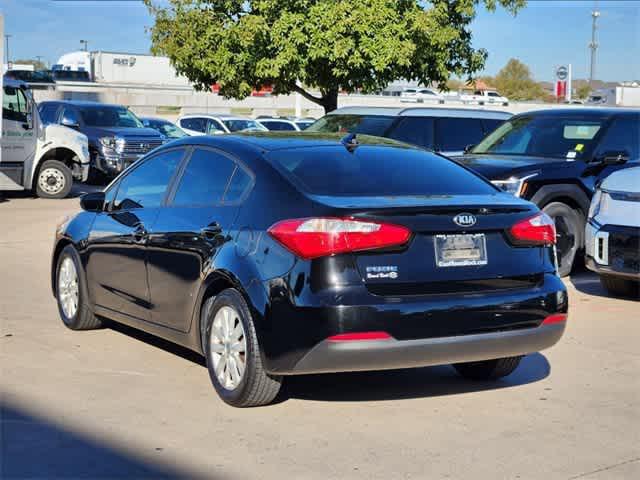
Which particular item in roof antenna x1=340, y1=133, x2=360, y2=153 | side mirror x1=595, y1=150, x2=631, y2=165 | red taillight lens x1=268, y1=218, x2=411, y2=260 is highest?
roof antenna x1=340, y1=133, x2=360, y2=153

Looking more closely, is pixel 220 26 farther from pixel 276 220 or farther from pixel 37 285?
pixel 276 220

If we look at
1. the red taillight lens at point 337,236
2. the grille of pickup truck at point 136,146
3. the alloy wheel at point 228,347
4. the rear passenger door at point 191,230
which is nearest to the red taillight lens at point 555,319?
the red taillight lens at point 337,236

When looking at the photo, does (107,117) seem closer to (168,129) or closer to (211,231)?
(168,129)

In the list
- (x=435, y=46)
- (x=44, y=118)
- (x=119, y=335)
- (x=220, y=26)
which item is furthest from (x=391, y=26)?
(x=119, y=335)

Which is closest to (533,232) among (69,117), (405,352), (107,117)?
(405,352)

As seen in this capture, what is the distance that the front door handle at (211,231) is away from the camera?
21.5ft

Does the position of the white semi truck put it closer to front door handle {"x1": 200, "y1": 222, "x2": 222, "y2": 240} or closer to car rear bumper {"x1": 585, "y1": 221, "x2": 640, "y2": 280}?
car rear bumper {"x1": 585, "y1": 221, "x2": 640, "y2": 280}

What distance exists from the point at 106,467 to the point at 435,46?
1693 centimetres

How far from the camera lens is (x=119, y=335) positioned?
849cm

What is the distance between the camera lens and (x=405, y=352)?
593 cm

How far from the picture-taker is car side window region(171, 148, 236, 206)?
6812 millimetres

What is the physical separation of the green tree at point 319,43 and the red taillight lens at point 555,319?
45.5 ft

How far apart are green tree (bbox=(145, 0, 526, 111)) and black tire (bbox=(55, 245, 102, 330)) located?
1195 cm

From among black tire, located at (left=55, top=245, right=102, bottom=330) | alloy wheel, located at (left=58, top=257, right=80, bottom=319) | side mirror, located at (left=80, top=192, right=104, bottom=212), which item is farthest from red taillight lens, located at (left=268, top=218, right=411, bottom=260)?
alloy wheel, located at (left=58, top=257, right=80, bottom=319)
